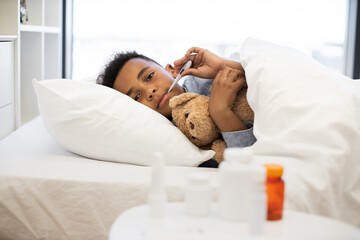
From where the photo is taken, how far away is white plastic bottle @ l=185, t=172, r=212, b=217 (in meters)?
0.77

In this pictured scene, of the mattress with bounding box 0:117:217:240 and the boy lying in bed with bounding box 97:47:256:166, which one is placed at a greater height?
the boy lying in bed with bounding box 97:47:256:166

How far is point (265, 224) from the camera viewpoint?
0.77 m

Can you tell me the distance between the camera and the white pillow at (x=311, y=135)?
0.96m

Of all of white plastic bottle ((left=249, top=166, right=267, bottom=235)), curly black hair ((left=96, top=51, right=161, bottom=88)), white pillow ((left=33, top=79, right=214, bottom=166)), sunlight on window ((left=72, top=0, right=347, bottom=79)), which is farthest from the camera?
sunlight on window ((left=72, top=0, right=347, bottom=79))

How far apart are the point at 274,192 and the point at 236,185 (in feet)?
0.23

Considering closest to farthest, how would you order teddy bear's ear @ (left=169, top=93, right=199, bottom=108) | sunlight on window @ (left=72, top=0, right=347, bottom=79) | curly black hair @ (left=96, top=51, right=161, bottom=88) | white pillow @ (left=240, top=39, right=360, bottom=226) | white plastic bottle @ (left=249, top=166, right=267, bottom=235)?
1. white plastic bottle @ (left=249, top=166, right=267, bottom=235)
2. white pillow @ (left=240, top=39, right=360, bottom=226)
3. teddy bear's ear @ (left=169, top=93, right=199, bottom=108)
4. curly black hair @ (left=96, top=51, right=161, bottom=88)
5. sunlight on window @ (left=72, top=0, right=347, bottom=79)

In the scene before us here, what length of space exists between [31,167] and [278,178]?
64cm

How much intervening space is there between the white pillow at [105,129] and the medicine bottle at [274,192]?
45 centimetres

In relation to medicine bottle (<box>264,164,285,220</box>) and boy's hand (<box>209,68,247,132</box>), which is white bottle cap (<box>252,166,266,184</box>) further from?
boy's hand (<box>209,68,247,132</box>)

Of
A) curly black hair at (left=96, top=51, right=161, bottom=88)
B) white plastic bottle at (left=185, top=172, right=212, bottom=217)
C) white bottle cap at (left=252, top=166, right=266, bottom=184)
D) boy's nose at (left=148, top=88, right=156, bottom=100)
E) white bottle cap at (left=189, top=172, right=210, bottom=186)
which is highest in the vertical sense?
curly black hair at (left=96, top=51, right=161, bottom=88)

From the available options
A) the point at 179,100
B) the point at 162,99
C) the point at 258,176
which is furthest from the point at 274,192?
the point at 162,99

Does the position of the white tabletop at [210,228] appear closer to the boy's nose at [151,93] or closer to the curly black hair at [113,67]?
the boy's nose at [151,93]

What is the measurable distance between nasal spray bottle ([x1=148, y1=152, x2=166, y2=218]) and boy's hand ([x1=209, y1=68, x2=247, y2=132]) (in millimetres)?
490

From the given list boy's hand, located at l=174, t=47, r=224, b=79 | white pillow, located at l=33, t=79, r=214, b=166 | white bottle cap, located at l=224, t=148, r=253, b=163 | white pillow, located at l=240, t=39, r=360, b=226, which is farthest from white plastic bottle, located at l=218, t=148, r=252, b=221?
boy's hand, located at l=174, t=47, r=224, b=79
